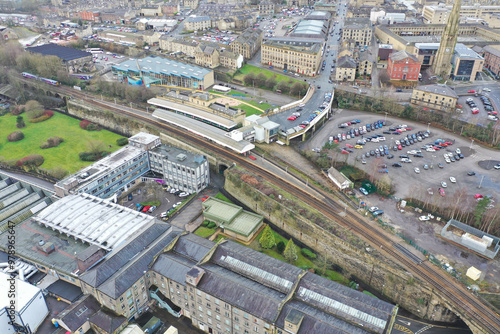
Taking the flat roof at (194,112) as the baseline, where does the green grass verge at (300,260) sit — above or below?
below

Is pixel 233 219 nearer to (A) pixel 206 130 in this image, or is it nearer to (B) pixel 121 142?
(A) pixel 206 130

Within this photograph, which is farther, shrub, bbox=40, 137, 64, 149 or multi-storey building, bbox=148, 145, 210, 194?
shrub, bbox=40, 137, 64, 149

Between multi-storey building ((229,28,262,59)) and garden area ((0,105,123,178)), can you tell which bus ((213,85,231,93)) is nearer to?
multi-storey building ((229,28,262,59))

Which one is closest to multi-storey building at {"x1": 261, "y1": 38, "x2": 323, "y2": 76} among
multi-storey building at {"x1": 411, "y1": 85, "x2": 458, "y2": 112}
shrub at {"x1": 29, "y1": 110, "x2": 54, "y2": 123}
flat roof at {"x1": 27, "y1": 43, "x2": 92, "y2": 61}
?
multi-storey building at {"x1": 411, "y1": 85, "x2": 458, "y2": 112}

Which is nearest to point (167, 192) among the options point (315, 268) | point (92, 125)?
point (315, 268)

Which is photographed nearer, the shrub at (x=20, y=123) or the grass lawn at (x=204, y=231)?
the grass lawn at (x=204, y=231)

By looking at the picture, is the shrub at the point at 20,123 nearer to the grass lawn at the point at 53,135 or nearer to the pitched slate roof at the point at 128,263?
the grass lawn at the point at 53,135

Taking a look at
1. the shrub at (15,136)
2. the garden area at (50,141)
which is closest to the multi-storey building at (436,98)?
the garden area at (50,141)
